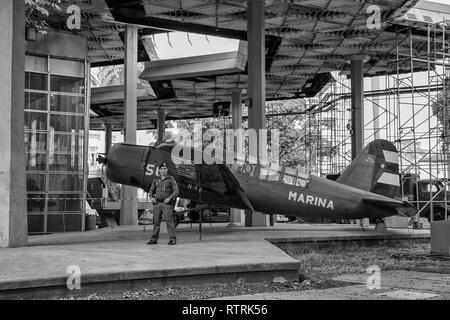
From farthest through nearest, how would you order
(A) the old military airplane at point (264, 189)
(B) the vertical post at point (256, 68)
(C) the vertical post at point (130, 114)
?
1. (C) the vertical post at point (130, 114)
2. (B) the vertical post at point (256, 68)
3. (A) the old military airplane at point (264, 189)

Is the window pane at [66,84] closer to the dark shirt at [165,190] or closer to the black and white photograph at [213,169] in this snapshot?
the black and white photograph at [213,169]

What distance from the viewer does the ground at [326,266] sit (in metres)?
6.89

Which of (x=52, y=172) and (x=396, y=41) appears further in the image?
(x=396, y=41)

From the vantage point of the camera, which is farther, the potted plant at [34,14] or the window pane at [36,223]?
the window pane at [36,223]

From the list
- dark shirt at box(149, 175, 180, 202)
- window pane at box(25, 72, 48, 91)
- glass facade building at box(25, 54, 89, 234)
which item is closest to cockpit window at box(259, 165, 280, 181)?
dark shirt at box(149, 175, 180, 202)

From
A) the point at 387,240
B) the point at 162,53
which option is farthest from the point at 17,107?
the point at 162,53

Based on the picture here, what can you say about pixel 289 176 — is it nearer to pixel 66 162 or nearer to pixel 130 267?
pixel 66 162

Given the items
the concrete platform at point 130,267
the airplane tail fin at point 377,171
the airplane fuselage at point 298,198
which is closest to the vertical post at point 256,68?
the airplane fuselage at point 298,198

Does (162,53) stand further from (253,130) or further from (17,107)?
(17,107)

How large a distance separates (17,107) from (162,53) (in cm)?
1623

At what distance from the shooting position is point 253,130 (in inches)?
667

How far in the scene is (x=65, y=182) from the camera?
17.5 m

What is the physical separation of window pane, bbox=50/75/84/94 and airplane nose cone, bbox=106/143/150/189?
3616mm
